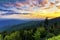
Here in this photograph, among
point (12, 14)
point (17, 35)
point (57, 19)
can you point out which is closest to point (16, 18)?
point (12, 14)

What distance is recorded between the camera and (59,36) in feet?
7.14

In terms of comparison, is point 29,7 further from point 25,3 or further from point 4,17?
Answer: point 4,17

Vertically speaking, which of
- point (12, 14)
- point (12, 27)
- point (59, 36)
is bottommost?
point (59, 36)

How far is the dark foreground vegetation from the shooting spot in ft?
7.04

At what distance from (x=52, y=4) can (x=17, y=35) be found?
55 centimetres

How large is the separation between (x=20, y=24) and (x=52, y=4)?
444 mm

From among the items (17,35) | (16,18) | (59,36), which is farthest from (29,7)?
(59,36)

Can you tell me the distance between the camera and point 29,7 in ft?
7.13

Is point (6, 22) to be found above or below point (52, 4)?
below

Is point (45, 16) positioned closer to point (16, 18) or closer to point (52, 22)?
point (52, 22)

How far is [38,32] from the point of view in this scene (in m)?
2.18

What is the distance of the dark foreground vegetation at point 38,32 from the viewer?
214 cm

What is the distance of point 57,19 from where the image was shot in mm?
2225

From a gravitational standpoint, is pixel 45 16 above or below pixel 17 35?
above
